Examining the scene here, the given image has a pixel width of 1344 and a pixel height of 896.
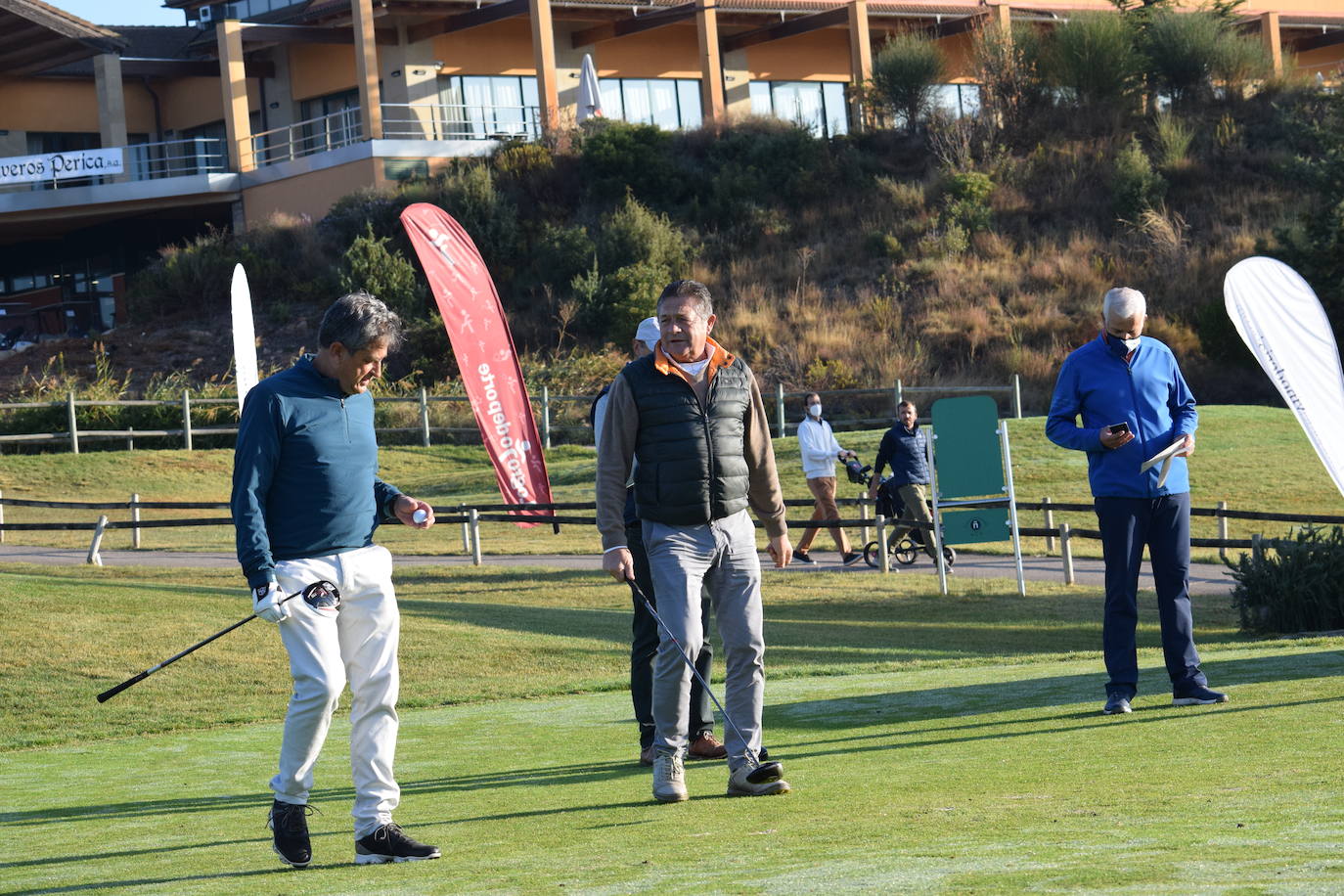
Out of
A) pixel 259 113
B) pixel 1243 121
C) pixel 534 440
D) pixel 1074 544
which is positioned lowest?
pixel 1074 544

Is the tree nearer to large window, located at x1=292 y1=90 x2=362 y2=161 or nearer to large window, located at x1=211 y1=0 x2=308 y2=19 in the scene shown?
large window, located at x1=292 y1=90 x2=362 y2=161

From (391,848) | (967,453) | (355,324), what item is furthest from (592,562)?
(391,848)

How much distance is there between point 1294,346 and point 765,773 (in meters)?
5.67

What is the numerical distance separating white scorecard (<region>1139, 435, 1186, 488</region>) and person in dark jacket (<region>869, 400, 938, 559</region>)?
35.7 feet

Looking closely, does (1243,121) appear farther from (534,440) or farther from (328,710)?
(328,710)

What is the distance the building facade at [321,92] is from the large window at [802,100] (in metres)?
0.06

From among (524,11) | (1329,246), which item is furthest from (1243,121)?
(524,11)

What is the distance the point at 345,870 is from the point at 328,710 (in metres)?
0.52

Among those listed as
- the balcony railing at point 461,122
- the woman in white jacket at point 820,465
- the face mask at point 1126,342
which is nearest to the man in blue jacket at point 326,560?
the face mask at point 1126,342

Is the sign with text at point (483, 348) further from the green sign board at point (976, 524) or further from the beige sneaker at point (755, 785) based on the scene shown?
the beige sneaker at point (755, 785)

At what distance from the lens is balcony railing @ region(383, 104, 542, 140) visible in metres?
47.5

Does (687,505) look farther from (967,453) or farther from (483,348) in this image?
(483,348)

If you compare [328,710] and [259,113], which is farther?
[259,113]

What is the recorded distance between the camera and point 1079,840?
4.58 metres
